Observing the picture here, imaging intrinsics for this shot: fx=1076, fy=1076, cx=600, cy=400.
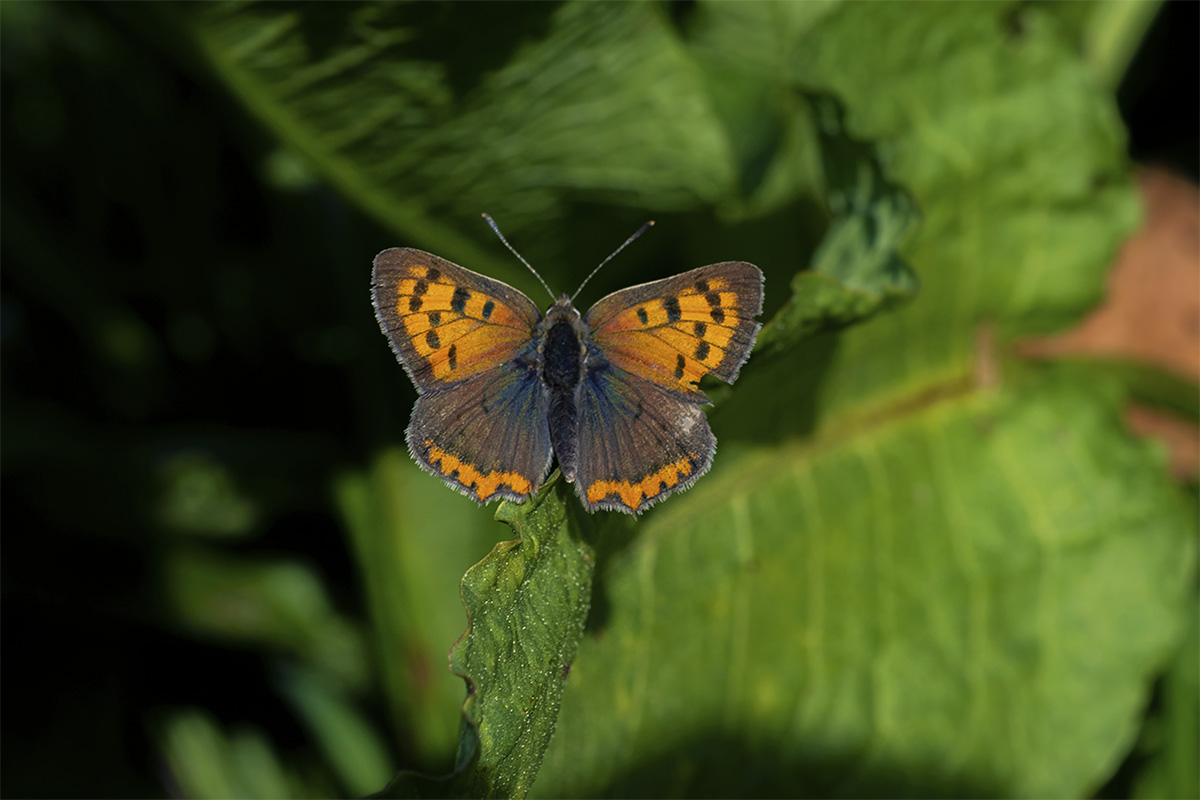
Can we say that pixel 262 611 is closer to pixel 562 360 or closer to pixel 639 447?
pixel 562 360

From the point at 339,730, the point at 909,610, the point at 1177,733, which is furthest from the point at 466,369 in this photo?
the point at 1177,733

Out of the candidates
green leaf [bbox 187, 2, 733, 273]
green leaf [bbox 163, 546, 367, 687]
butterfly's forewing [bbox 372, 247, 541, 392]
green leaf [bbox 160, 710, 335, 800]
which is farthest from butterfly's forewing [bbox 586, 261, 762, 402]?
green leaf [bbox 160, 710, 335, 800]

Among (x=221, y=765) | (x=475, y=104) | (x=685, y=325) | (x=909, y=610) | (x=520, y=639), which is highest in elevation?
(x=475, y=104)

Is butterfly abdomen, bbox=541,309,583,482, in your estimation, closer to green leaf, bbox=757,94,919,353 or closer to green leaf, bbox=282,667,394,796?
green leaf, bbox=757,94,919,353

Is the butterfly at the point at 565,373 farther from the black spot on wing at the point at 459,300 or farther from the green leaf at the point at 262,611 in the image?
the green leaf at the point at 262,611

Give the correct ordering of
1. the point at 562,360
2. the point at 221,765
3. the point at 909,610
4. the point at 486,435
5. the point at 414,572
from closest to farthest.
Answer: the point at 486,435 → the point at 562,360 → the point at 909,610 → the point at 414,572 → the point at 221,765

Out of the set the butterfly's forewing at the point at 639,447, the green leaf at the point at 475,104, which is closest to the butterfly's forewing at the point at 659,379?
the butterfly's forewing at the point at 639,447
